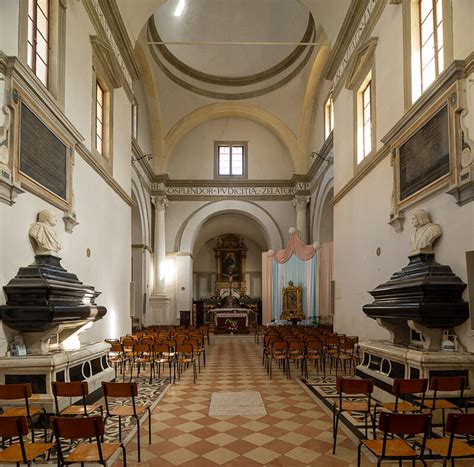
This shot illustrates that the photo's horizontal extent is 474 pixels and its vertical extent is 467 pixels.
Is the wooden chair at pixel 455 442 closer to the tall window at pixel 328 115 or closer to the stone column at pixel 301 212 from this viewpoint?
the tall window at pixel 328 115

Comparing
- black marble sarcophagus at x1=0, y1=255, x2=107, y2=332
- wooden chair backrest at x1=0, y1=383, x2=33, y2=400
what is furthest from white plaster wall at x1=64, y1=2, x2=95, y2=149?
wooden chair backrest at x1=0, y1=383, x2=33, y2=400

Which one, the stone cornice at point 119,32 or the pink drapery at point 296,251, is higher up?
the stone cornice at point 119,32

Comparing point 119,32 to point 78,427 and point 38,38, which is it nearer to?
point 38,38

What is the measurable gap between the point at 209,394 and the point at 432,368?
13.7 feet

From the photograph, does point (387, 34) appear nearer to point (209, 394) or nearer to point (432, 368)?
point (432, 368)

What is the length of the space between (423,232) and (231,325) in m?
16.6

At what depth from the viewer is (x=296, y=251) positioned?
71.6ft

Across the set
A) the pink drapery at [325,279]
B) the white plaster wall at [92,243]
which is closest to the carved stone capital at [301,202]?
the pink drapery at [325,279]

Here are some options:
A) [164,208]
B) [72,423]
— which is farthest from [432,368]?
[164,208]

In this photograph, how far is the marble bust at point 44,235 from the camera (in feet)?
24.8

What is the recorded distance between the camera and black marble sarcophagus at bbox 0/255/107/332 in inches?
257

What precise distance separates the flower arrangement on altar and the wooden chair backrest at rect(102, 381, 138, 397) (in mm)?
18099

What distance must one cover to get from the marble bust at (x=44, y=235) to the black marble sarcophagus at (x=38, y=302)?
25 cm

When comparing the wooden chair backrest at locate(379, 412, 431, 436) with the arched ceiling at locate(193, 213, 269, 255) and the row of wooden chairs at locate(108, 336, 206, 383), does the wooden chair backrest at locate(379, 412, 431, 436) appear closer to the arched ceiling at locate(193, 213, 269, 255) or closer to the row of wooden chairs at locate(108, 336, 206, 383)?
the row of wooden chairs at locate(108, 336, 206, 383)
